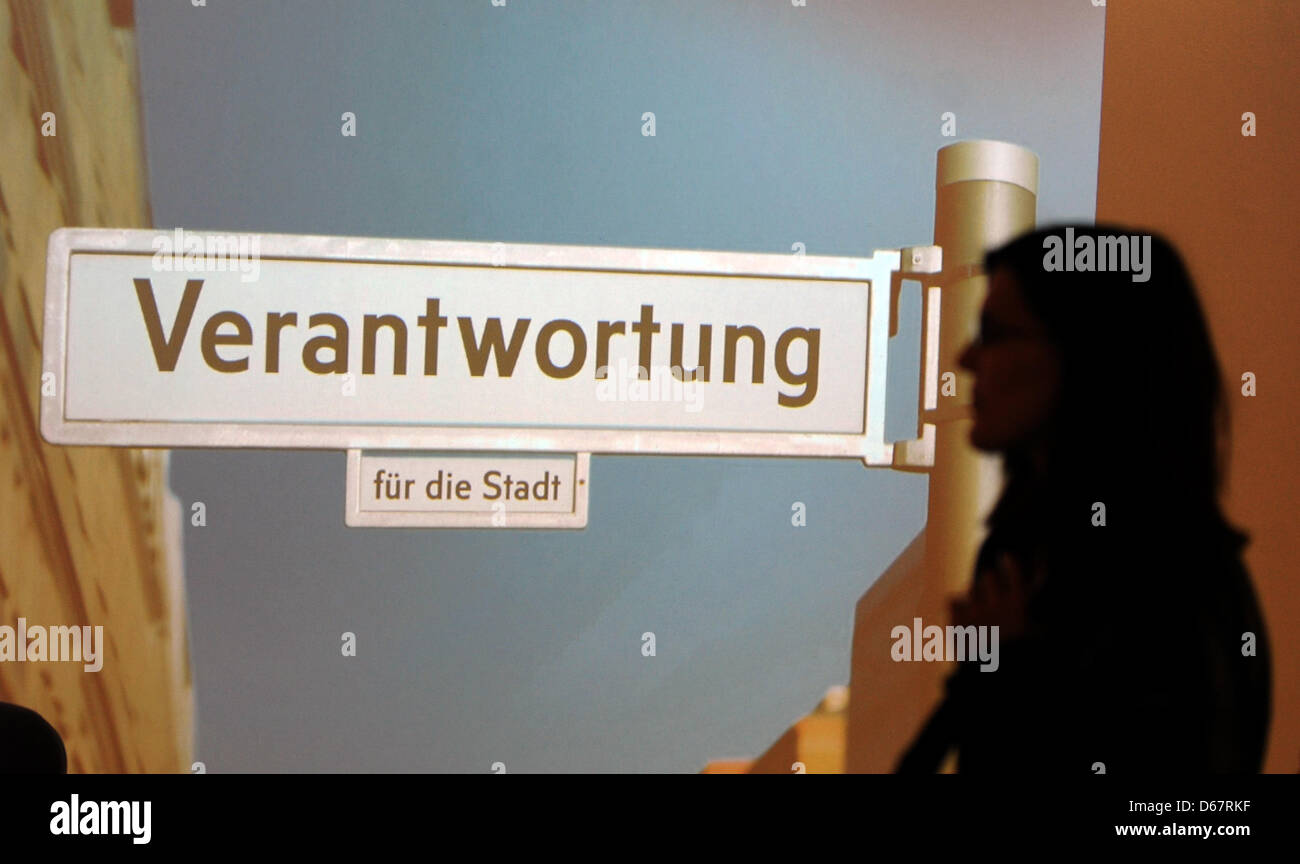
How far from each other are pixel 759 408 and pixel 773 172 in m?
0.40

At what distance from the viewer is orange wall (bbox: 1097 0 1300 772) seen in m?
1.13

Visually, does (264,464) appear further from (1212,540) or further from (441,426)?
(1212,540)

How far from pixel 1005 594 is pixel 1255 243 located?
0.50 metres

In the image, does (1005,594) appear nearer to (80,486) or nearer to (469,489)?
(469,489)

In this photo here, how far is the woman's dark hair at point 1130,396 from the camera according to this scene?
0.90 meters

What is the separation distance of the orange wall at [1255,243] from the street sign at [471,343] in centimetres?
37

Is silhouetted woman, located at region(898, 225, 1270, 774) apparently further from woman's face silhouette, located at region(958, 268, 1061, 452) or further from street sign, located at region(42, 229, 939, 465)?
street sign, located at region(42, 229, 939, 465)

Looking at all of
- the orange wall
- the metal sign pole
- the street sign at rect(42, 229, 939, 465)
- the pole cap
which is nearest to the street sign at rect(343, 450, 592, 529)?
the street sign at rect(42, 229, 939, 465)

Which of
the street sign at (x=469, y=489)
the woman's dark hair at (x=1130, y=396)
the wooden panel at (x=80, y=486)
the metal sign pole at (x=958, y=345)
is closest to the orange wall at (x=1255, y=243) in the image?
the woman's dark hair at (x=1130, y=396)

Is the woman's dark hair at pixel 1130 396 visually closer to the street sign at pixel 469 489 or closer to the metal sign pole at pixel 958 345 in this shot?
the metal sign pole at pixel 958 345

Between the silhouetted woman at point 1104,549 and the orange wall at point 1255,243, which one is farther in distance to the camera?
the orange wall at point 1255,243

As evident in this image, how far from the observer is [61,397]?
100 centimetres
